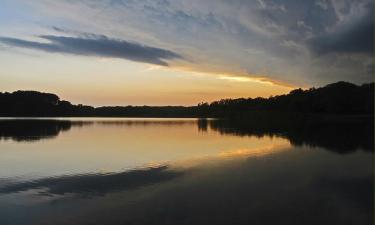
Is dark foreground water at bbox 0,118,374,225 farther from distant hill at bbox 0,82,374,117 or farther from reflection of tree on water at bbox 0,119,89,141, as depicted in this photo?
distant hill at bbox 0,82,374,117

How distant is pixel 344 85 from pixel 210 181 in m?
114

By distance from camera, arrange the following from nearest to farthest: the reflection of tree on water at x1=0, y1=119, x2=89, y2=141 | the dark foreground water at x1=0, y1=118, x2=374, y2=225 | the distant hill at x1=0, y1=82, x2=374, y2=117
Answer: the dark foreground water at x1=0, y1=118, x2=374, y2=225 < the reflection of tree on water at x1=0, y1=119, x2=89, y2=141 < the distant hill at x1=0, y1=82, x2=374, y2=117

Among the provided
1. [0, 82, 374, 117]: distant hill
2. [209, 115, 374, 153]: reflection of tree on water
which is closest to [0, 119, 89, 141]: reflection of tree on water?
[209, 115, 374, 153]: reflection of tree on water

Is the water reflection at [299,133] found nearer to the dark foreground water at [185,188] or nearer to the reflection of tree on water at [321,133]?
the reflection of tree on water at [321,133]

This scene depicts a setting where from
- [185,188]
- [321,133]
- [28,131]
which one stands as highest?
[28,131]

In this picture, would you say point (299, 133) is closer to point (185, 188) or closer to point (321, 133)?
point (321, 133)

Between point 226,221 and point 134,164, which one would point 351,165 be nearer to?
point 134,164

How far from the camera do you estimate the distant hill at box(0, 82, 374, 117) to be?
10856 centimetres

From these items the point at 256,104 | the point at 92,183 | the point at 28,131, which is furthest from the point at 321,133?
Result: the point at 256,104

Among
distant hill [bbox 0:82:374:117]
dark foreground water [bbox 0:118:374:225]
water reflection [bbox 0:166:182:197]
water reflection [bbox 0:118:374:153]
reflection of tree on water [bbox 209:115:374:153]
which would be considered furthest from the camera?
distant hill [bbox 0:82:374:117]

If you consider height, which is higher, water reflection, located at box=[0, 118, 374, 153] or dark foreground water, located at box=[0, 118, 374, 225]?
water reflection, located at box=[0, 118, 374, 153]

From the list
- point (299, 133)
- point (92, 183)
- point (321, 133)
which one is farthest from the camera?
point (321, 133)

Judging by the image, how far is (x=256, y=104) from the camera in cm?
15538

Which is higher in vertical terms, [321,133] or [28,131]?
[28,131]
